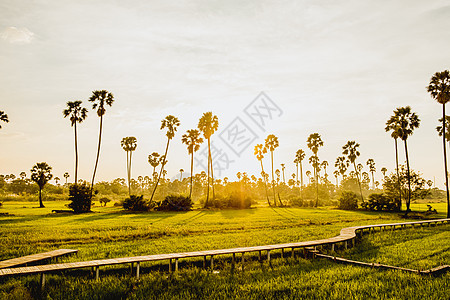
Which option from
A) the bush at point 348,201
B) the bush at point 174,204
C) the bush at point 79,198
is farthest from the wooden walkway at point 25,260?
the bush at point 348,201

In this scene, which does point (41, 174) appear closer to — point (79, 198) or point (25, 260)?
point (79, 198)

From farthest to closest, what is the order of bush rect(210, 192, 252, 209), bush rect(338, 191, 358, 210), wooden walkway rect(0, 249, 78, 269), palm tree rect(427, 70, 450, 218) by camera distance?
bush rect(338, 191, 358, 210), bush rect(210, 192, 252, 209), palm tree rect(427, 70, 450, 218), wooden walkway rect(0, 249, 78, 269)

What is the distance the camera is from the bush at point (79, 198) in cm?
4884

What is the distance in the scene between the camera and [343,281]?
34.2 ft

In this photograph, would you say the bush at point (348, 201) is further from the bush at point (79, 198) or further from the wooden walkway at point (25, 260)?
the wooden walkway at point (25, 260)

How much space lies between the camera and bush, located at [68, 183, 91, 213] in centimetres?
4884

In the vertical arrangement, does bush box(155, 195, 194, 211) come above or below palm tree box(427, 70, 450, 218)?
below

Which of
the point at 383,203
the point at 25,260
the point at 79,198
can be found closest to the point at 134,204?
the point at 79,198

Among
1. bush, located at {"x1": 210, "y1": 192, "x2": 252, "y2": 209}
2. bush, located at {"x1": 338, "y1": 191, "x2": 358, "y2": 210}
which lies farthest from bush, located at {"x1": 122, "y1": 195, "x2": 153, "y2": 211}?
bush, located at {"x1": 338, "y1": 191, "x2": 358, "y2": 210}

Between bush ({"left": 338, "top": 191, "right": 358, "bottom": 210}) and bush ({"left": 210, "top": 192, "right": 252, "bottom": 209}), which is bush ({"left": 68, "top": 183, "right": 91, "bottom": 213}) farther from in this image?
bush ({"left": 338, "top": 191, "right": 358, "bottom": 210})

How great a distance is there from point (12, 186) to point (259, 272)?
173041mm

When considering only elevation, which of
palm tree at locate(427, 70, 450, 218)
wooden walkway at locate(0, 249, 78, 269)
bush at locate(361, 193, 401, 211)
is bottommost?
bush at locate(361, 193, 401, 211)

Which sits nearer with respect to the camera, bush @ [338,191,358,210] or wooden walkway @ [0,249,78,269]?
wooden walkway @ [0,249,78,269]

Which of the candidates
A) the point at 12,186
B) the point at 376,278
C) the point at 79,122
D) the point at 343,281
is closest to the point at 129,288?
the point at 343,281
